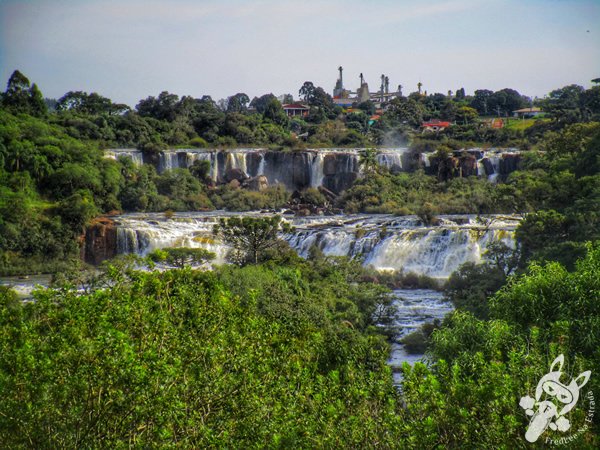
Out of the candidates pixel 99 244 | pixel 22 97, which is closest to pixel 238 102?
pixel 22 97

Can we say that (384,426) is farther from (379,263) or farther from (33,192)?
(33,192)

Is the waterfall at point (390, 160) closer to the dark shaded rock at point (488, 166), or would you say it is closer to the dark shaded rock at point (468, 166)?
the dark shaded rock at point (468, 166)

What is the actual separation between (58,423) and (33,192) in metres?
42.7

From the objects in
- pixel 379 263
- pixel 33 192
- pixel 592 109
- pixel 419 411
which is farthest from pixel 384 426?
pixel 592 109

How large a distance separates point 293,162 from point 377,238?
968 inches

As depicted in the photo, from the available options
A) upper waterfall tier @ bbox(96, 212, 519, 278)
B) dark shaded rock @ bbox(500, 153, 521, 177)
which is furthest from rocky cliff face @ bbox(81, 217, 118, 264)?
dark shaded rock @ bbox(500, 153, 521, 177)

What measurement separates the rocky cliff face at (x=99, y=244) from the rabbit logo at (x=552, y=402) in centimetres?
3429

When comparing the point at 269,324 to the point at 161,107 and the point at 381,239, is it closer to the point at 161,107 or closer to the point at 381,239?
the point at 381,239

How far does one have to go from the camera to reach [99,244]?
42.3 m

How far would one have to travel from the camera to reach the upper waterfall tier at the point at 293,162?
61188 millimetres

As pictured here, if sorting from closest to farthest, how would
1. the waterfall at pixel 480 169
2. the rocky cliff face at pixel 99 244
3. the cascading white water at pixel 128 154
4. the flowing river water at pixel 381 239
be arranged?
the flowing river water at pixel 381 239
the rocky cliff face at pixel 99 244
the waterfall at pixel 480 169
the cascading white water at pixel 128 154

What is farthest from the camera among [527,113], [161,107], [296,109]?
[296,109]

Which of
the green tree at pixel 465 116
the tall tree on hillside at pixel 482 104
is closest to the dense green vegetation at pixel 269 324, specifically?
the green tree at pixel 465 116

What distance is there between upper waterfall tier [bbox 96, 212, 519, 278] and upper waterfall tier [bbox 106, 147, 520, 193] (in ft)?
50.3
